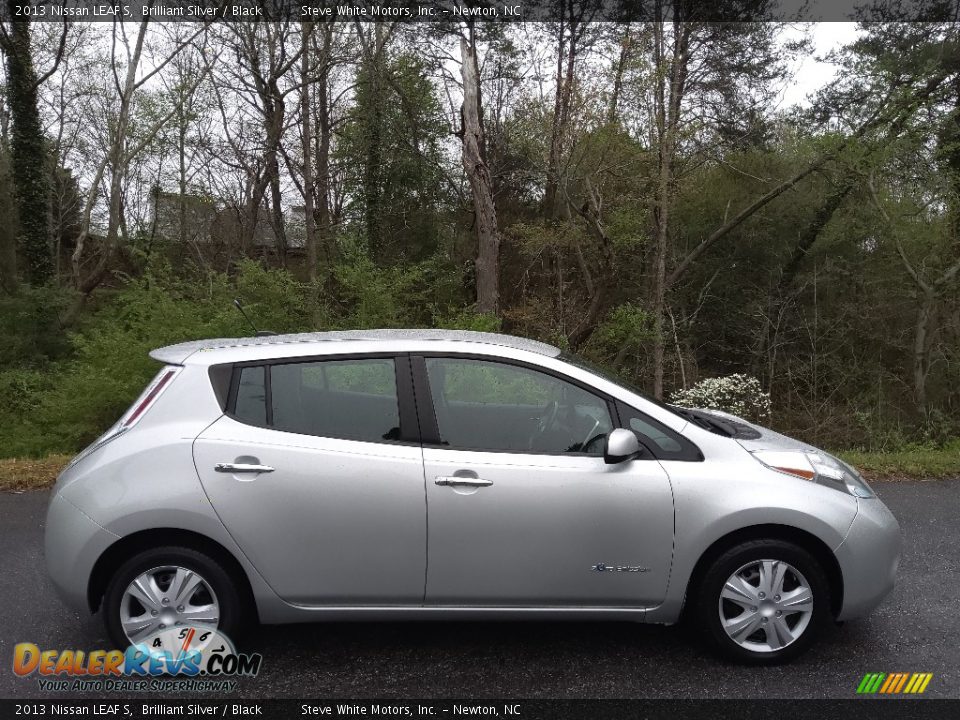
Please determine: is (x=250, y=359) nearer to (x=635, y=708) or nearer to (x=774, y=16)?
(x=635, y=708)

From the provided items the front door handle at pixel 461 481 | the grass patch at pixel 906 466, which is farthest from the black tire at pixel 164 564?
the grass patch at pixel 906 466

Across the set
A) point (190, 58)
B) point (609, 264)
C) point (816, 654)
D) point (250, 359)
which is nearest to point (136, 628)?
point (250, 359)

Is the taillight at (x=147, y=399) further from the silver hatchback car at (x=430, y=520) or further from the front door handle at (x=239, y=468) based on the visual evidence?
the front door handle at (x=239, y=468)

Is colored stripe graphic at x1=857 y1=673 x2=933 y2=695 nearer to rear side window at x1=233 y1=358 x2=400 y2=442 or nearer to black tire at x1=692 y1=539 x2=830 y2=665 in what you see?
black tire at x1=692 y1=539 x2=830 y2=665

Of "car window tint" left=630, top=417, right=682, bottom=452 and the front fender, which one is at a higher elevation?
"car window tint" left=630, top=417, right=682, bottom=452

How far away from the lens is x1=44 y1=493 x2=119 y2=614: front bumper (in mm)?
3379

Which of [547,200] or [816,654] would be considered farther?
[547,200]

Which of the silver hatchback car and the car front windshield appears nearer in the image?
the silver hatchback car

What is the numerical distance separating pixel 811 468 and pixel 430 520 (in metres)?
1.85

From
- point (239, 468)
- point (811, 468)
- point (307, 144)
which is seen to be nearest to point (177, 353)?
point (239, 468)

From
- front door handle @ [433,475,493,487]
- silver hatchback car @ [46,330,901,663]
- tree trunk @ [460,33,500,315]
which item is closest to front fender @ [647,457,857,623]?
silver hatchback car @ [46,330,901,663]

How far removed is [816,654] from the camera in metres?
3.64

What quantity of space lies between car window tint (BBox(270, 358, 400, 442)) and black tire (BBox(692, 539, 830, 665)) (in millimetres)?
1617

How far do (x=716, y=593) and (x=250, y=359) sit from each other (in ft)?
8.10
